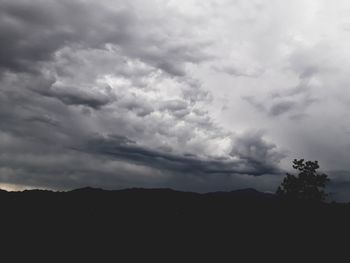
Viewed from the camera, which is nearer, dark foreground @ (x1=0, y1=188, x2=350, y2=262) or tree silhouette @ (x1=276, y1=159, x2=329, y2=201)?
dark foreground @ (x1=0, y1=188, x2=350, y2=262)

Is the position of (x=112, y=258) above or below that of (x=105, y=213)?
below

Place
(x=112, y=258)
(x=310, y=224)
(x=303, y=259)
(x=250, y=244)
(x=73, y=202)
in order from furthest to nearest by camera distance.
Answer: (x=73, y=202), (x=310, y=224), (x=250, y=244), (x=112, y=258), (x=303, y=259)

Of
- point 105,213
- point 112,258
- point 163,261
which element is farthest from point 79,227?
point 163,261

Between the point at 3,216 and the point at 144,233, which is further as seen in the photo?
the point at 3,216

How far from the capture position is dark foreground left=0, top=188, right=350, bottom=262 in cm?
4616

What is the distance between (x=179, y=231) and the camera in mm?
54375

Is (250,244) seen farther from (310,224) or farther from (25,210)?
(25,210)

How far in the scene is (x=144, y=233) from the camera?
2136 inches

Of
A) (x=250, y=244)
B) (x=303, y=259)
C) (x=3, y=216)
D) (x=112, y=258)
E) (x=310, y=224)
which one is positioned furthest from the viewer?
(x=3, y=216)

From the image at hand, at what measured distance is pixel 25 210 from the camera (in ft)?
228

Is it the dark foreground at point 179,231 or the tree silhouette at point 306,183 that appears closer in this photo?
the dark foreground at point 179,231

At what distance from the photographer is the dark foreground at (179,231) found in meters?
46.2

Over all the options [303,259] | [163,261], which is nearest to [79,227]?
[163,261]

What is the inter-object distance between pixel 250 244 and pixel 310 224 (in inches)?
407
